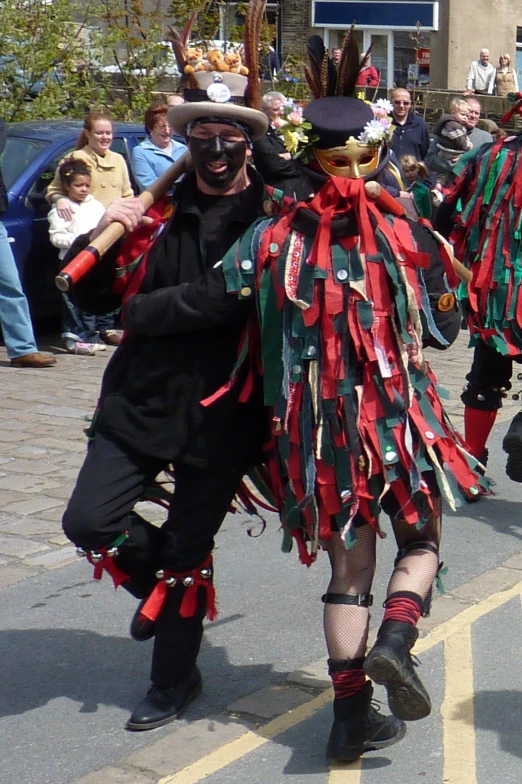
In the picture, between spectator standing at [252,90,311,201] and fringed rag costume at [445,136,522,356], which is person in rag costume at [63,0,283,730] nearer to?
spectator standing at [252,90,311,201]

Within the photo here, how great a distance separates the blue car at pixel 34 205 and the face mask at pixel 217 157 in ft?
19.6

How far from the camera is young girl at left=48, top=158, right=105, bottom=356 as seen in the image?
352 inches

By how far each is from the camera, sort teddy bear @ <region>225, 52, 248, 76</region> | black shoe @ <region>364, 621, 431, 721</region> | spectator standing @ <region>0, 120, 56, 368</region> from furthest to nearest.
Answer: spectator standing @ <region>0, 120, 56, 368</region> → teddy bear @ <region>225, 52, 248, 76</region> → black shoe @ <region>364, 621, 431, 721</region>

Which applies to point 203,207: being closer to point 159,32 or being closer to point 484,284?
point 484,284

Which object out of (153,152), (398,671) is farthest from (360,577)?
(153,152)

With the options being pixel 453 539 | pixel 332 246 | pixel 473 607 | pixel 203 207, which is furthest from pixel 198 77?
pixel 453 539

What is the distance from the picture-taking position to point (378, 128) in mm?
3107

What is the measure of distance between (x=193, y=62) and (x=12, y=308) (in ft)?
17.9

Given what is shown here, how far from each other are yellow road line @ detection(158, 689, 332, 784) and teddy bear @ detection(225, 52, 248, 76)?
6.28 ft

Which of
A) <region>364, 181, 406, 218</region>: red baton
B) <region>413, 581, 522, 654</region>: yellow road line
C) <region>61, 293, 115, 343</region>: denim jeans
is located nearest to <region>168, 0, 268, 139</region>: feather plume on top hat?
<region>364, 181, 406, 218</region>: red baton

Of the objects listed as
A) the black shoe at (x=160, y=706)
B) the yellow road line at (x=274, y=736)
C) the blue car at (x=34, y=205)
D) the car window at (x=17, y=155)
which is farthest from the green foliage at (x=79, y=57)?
the black shoe at (x=160, y=706)

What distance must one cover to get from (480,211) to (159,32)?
8352 millimetres

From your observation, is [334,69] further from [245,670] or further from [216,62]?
[245,670]

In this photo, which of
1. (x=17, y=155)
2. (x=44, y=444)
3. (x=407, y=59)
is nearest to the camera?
(x=44, y=444)
